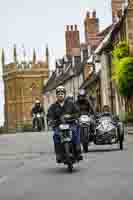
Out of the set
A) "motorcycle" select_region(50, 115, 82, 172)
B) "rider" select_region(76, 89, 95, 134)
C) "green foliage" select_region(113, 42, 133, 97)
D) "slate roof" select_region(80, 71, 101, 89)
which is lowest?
"motorcycle" select_region(50, 115, 82, 172)

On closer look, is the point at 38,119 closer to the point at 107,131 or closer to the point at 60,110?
the point at 107,131

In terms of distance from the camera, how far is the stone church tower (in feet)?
450

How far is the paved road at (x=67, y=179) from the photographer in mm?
10422

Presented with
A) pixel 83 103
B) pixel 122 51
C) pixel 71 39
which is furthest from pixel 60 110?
pixel 71 39

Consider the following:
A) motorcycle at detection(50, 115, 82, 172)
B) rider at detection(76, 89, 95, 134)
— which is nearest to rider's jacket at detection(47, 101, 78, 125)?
motorcycle at detection(50, 115, 82, 172)

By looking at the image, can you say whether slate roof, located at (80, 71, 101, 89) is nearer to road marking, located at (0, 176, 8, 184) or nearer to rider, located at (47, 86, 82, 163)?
rider, located at (47, 86, 82, 163)

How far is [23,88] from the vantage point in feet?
451

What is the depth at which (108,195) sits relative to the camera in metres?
10.2

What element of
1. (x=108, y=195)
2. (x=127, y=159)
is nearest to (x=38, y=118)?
(x=127, y=159)

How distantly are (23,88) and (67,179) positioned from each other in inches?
4920

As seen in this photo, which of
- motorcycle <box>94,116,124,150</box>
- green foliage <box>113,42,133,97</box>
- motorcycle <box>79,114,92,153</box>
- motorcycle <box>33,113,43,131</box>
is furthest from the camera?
green foliage <box>113,42,133,97</box>

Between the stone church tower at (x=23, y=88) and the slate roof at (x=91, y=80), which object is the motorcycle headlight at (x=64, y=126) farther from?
the stone church tower at (x=23, y=88)

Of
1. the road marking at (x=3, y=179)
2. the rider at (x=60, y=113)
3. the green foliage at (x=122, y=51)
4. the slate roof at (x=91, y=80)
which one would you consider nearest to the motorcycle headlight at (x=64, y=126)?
the rider at (x=60, y=113)

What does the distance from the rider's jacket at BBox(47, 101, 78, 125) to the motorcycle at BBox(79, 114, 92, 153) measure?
5903 mm
